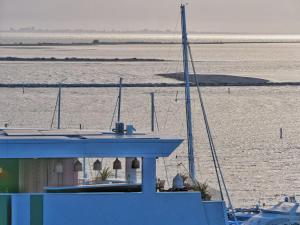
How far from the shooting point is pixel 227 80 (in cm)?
13050

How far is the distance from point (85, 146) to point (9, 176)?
126 cm

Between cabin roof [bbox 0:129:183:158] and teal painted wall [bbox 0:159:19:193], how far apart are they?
292mm

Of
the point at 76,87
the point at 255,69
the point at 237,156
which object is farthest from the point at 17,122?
the point at 255,69

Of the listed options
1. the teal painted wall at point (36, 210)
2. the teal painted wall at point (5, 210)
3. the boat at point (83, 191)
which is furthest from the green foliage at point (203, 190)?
the teal painted wall at point (5, 210)

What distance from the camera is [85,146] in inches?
701

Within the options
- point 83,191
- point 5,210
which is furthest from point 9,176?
point 83,191

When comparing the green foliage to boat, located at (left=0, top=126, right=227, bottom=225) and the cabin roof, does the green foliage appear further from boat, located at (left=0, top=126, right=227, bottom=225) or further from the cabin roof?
the cabin roof

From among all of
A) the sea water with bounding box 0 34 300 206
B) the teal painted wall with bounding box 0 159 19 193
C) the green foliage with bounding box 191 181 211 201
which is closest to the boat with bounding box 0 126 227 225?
the teal painted wall with bounding box 0 159 19 193

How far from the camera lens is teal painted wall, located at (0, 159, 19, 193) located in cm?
1795

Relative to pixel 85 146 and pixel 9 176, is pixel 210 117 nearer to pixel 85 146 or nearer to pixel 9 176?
pixel 9 176

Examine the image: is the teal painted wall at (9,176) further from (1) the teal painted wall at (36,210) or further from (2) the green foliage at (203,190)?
(2) the green foliage at (203,190)

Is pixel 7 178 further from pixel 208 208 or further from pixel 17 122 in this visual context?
pixel 17 122

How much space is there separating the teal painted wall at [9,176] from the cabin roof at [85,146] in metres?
0.29

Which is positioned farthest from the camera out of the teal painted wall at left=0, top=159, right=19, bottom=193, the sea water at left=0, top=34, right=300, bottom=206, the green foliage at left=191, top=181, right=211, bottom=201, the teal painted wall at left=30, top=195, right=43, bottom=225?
the sea water at left=0, top=34, right=300, bottom=206
